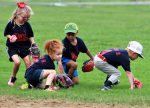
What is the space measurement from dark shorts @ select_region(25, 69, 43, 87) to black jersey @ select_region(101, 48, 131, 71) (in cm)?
152

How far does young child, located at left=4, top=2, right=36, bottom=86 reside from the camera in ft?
47.1

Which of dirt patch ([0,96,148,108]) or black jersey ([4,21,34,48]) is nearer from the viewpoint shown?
dirt patch ([0,96,148,108])

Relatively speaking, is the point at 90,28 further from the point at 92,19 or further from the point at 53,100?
the point at 53,100

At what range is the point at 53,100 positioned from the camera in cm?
1171

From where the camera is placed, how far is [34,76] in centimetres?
1332

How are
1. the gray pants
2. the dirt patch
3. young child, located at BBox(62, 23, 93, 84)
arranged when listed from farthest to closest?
young child, located at BBox(62, 23, 93, 84) → the gray pants → the dirt patch

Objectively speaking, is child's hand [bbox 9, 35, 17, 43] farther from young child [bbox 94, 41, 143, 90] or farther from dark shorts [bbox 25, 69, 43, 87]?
young child [bbox 94, 41, 143, 90]

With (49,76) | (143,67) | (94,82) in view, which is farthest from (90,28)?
(49,76)

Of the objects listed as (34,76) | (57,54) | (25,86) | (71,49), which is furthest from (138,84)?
(25,86)

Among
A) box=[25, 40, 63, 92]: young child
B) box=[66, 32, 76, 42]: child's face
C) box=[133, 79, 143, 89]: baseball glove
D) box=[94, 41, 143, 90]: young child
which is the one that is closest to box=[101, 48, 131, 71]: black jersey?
box=[94, 41, 143, 90]: young child

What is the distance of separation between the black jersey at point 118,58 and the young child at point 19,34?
1687mm

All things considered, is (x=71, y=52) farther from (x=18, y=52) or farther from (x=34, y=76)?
(x=34, y=76)

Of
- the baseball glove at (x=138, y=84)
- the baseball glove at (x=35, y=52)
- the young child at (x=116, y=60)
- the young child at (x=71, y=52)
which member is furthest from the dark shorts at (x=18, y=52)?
the baseball glove at (x=138, y=84)

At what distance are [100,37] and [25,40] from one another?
1040cm
